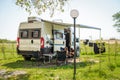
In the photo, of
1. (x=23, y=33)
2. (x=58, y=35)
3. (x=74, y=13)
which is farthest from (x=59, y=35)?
(x=74, y=13)

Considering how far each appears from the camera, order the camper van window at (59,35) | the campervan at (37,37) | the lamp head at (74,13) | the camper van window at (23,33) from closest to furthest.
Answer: the lamp head at (74,13) < the campervan at (37,37) < the camper van window at (23,33) < the camper van window at (59,35)

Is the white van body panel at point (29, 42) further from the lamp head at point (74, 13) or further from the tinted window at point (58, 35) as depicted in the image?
the lamp head at point (74, 13)

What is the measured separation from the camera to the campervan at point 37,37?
1573 cm

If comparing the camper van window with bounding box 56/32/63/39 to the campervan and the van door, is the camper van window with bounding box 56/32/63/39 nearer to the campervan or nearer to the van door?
the campervan

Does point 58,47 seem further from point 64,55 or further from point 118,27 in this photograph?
point 118,27

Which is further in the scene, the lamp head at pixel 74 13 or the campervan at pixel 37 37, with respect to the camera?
the campervan at pixel 37 37

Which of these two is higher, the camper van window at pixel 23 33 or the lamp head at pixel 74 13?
the lamp head at pixel 74 13

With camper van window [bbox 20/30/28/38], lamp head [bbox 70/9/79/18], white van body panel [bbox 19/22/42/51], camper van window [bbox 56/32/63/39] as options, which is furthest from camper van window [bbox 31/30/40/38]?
lamp head [bbox 70/9/79/18]

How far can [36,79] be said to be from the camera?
10.6 meters

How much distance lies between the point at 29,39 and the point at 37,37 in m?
0.73

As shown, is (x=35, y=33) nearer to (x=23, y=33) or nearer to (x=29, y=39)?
(x=29, y=39)

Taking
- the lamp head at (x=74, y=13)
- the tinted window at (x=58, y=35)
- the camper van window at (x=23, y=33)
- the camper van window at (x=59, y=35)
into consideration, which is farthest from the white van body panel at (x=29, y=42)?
the lamp head at (x=74, y=13)

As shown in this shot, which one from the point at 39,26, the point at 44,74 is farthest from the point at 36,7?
the point at 44,74

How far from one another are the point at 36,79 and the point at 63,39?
27.4 ft
